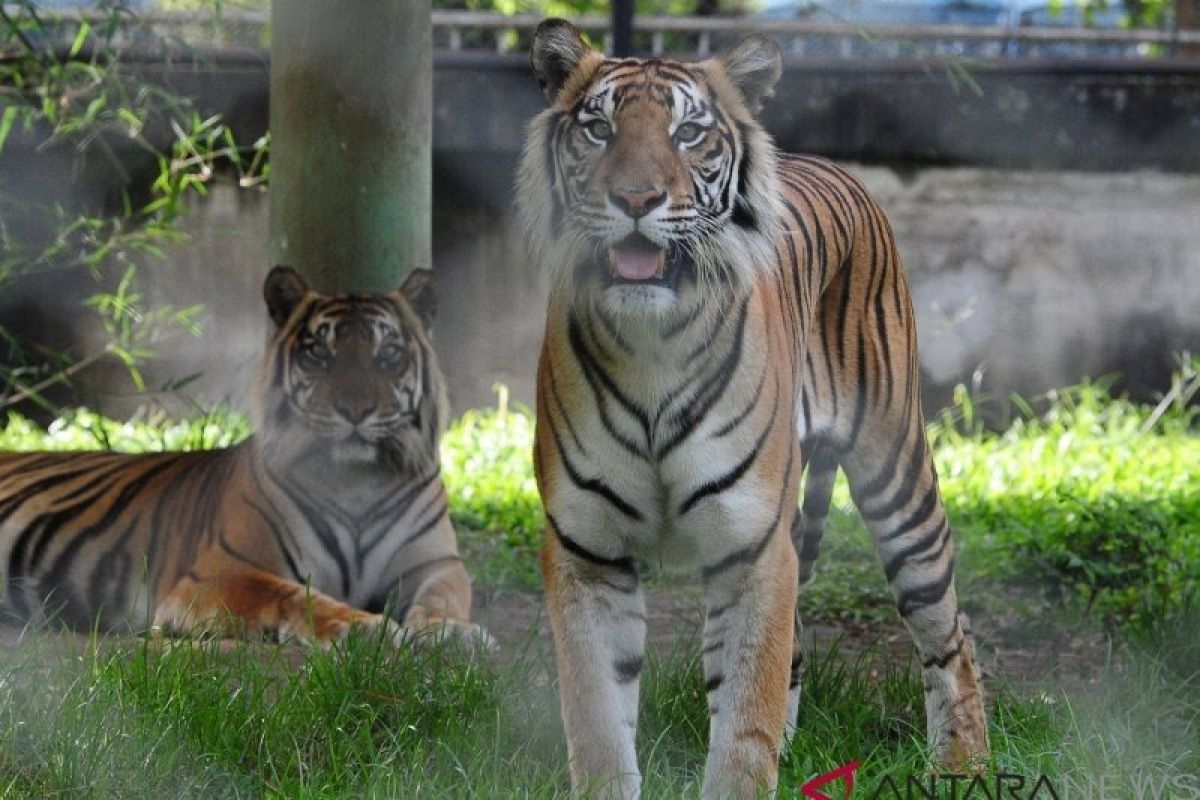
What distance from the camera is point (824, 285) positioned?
107 inches

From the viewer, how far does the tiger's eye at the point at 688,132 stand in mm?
2141

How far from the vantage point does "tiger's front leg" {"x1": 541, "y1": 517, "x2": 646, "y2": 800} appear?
217 cm

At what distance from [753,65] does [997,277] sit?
111 inches

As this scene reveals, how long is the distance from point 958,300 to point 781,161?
2.20 meters

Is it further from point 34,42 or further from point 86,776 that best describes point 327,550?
point 34,42

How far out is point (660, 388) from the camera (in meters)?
2.18

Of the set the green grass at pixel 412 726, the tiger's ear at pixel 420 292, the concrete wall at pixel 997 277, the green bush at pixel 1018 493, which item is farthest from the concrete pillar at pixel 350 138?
the concrete wall at pixel 997 277

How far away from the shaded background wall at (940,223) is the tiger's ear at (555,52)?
7.92 feet

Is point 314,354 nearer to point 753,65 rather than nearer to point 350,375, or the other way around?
point 350,375

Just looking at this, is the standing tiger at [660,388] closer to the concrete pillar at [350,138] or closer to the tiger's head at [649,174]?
the tiger's head at [649,174]

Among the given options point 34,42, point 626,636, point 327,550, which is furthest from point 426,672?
point 34,42

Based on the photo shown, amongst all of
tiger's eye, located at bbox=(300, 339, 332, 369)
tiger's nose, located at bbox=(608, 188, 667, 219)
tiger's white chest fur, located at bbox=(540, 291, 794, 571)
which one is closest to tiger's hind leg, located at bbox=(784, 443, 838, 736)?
tiger's white chest fur, located at bbox=(540, 291, 794, 571)

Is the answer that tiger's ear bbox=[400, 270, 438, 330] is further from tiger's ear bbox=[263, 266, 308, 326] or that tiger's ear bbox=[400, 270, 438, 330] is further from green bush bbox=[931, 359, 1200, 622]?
green bush bbox=[931, 359, 1200, 622]

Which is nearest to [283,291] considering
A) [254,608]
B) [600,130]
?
[254,608]
